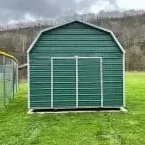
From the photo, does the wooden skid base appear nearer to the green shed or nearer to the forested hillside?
the green shed

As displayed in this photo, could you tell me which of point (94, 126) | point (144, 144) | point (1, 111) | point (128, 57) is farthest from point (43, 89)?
point (128, 57)

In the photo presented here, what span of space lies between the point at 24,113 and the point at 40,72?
1.48 metres

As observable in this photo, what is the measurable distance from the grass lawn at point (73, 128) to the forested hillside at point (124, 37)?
6600 cm

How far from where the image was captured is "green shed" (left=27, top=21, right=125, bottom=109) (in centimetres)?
1530

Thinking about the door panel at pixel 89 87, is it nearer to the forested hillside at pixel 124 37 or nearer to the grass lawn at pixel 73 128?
the grass lawn at pixel 73 128

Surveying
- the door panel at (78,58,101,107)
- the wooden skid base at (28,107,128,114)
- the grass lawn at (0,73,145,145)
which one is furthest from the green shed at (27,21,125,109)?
the grass lawn at (0,73,145,145)

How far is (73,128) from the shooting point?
1161cm

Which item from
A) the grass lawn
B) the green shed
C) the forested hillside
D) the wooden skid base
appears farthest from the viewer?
the forested hillside

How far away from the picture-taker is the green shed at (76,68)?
15.3 meters

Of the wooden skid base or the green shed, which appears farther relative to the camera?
the green shed

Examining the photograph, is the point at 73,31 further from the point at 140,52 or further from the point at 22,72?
the point at 140,52

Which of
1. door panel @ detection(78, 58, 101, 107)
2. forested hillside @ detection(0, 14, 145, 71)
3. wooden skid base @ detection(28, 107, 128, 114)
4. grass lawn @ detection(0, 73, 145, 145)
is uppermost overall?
forested hillside @ detection(0, 14, 145, 71)

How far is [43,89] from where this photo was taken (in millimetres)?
15305

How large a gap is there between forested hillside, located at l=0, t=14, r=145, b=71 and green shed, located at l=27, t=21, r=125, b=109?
64.5 meters
